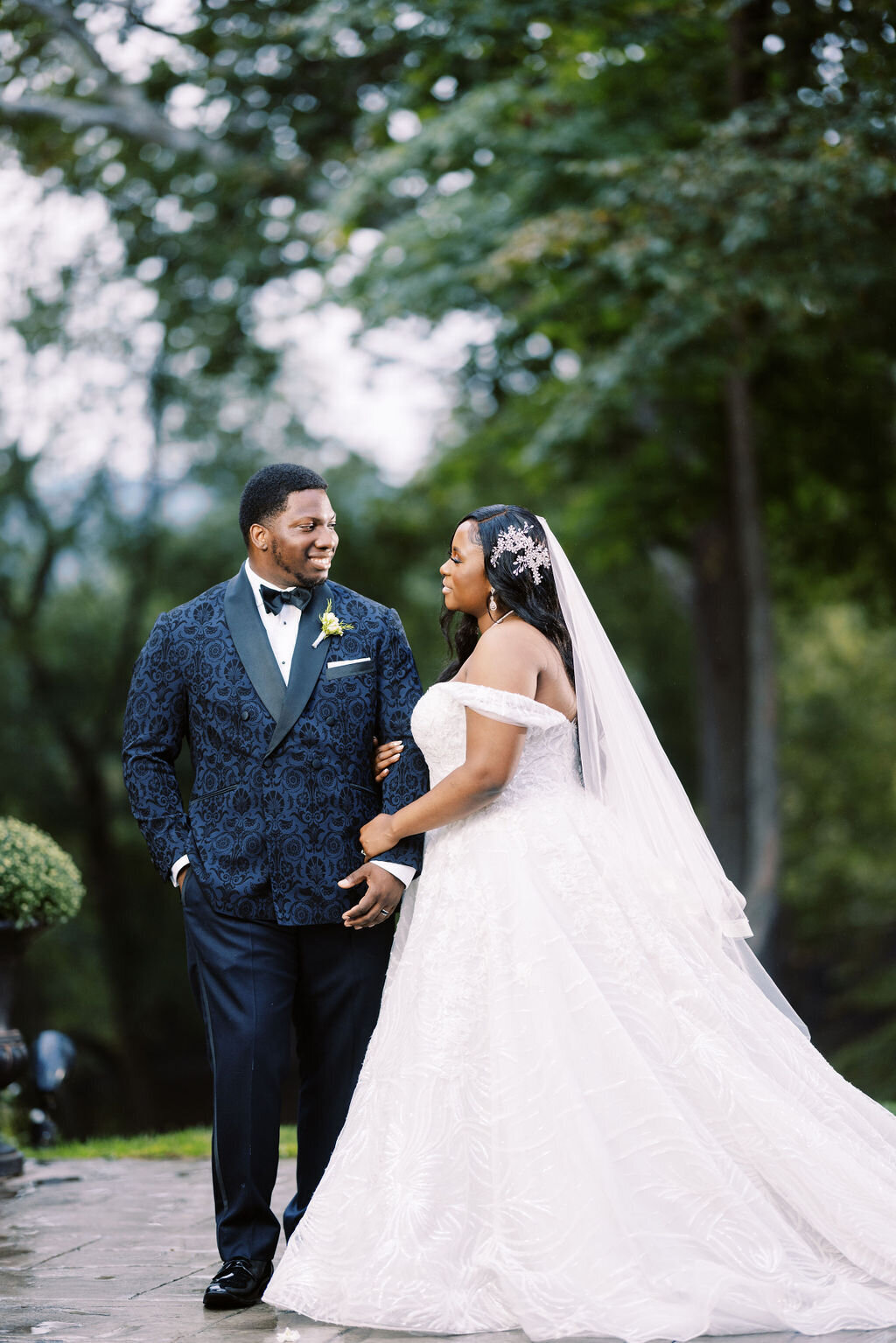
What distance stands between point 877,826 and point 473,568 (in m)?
19.9

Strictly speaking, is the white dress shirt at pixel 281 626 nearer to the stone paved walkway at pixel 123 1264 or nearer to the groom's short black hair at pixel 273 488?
the groom's short black hair at pixel 273 488

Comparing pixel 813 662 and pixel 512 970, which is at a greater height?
pixel 512 970

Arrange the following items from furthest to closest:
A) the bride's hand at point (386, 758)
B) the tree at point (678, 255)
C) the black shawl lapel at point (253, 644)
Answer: the tree at point (678, 255) < the bride's hand at point (386, 758) < the black shawl lapel at point (253, 644)

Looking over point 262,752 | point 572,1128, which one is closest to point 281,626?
point 262,752

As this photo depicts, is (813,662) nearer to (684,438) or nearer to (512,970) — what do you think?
(684,438)

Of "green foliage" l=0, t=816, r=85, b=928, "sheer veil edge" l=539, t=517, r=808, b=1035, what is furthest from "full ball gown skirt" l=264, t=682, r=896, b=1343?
"green foliage" l=0, t=816, r=85, b=928

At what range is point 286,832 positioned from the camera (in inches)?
155

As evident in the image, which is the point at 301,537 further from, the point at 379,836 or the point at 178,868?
the point at 178,868

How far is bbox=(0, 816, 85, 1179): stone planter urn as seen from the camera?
5.79 m

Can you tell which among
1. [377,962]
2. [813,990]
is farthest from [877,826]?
[377,962]

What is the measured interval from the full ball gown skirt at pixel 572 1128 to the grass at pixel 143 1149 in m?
2.64

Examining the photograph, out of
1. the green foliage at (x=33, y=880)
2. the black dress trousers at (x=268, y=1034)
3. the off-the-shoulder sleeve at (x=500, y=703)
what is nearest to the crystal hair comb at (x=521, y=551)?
the off-the-shoulder sleeve at (x=500, y=703)

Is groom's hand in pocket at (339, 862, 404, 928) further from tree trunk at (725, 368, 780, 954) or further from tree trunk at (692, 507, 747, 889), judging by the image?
tree trunk at (692, 507, 747, 889)

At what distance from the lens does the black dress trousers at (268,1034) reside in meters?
3.86
